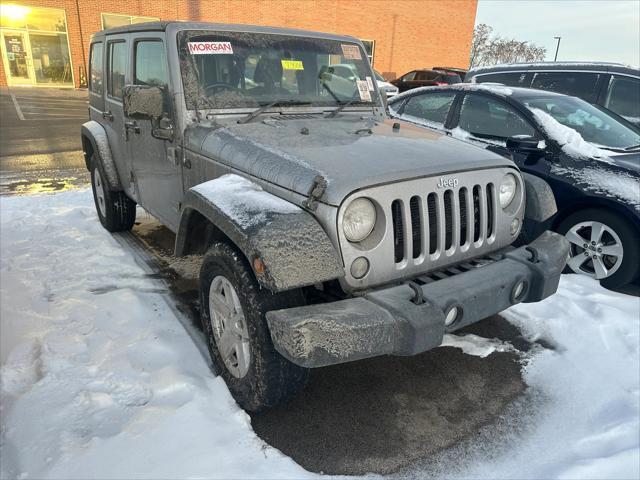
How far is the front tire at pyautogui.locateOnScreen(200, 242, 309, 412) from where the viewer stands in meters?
2.31

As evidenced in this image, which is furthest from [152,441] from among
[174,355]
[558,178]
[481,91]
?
[481,91]

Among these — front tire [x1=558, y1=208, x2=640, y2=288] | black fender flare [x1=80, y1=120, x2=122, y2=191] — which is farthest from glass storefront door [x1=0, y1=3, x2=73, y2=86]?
front tire [x1=558, y1=208, x2=640, y2=288]

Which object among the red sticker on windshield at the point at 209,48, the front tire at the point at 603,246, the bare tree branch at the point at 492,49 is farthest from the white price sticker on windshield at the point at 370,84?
the bare tree branch at the point at 492,49

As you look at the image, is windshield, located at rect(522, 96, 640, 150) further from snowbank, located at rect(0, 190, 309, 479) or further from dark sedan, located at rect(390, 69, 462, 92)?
dark sedan, located at rect(390, 69, 462, 92)

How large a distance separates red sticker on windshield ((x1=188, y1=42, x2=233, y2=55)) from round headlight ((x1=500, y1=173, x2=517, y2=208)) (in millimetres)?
1996

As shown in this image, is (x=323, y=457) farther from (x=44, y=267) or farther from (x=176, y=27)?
(x=44, y=267)

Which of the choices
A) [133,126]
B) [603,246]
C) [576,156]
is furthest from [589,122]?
[133,126]

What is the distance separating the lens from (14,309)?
3596 mm

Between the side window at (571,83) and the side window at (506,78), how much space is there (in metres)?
0.21

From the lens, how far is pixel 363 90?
3.92 metres

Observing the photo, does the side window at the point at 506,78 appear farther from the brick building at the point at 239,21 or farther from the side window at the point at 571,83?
the brick building at the point at 239,21

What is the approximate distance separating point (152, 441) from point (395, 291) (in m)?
1.38

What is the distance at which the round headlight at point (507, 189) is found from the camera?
2.92 m

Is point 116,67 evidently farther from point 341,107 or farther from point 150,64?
point 341,107
